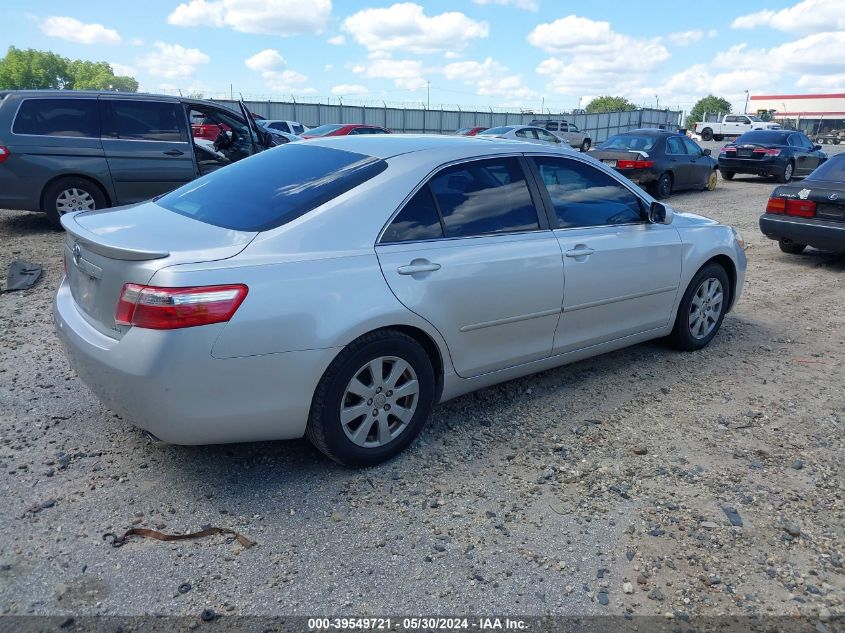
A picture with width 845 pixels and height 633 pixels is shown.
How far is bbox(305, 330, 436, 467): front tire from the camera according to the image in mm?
3221

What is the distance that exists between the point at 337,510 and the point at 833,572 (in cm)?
211

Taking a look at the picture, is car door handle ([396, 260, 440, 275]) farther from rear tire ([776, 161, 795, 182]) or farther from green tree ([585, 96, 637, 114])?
green tree ([585, 96, 637, 114])

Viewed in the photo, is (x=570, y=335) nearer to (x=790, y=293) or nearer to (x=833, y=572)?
(x=833, y=572)

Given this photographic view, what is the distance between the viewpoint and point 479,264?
3709 millimetres

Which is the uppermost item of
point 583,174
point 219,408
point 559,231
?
point 583,174

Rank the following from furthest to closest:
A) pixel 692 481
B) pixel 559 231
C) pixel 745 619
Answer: pixel 559 231 → pixel 692 481 → pixel 745 619

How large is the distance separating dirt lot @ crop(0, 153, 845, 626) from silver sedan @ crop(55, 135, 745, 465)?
1.10 ft

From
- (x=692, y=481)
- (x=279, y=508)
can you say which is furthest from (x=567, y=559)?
(x=279, y=508)

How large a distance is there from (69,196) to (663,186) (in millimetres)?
11297

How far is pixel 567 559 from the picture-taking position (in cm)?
288

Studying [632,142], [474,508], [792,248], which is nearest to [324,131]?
[632,142]

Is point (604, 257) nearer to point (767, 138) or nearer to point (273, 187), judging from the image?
point (273, 187)

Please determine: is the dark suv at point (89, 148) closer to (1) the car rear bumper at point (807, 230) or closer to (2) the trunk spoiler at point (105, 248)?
(2) the trunk spoiler at point (105, 248)

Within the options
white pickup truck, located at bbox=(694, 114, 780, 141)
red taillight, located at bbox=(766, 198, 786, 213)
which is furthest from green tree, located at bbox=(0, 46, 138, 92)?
red taillight, located at bbox=(766, 198, 786, 213)
